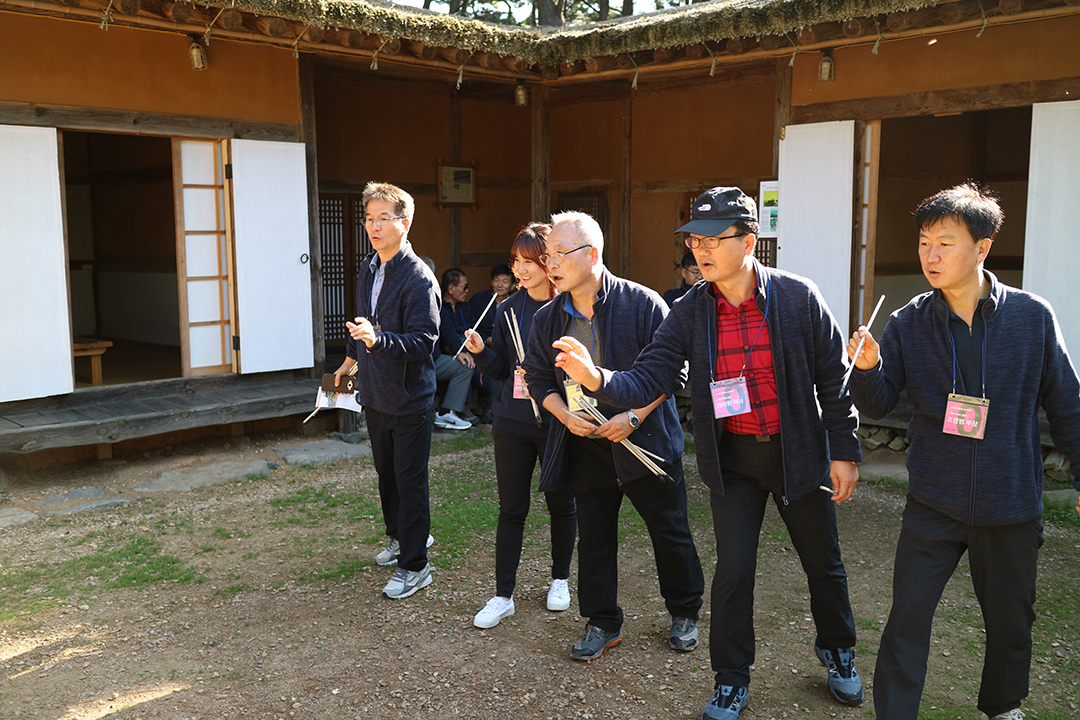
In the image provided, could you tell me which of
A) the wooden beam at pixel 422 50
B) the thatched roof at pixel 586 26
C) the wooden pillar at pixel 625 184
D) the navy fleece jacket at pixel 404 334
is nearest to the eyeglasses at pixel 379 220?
the navy fleece jacket at pixel 404 334

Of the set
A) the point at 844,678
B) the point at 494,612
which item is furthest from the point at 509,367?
→ the point at 844,678

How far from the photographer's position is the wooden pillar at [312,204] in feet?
24.0

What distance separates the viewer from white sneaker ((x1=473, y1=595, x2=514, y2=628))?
3.76 metres

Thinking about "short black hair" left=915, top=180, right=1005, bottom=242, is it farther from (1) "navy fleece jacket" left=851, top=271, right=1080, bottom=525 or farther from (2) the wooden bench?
(2) the wooden bench

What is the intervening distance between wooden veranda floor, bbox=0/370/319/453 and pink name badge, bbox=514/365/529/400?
369cm

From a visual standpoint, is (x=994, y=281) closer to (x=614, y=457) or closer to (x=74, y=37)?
(x=614, y=457)

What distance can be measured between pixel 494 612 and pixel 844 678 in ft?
4.76

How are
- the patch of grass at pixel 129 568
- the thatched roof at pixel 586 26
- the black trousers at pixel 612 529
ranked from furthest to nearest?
the thatched roof at pixel 586 26
the patch of grass at pixel 129 568
the black trousers at pixel 612 529

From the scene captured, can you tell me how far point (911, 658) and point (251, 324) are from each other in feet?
19.1

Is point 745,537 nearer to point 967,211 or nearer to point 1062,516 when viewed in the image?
point 967,211

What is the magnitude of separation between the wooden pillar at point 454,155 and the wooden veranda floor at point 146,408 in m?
2.97

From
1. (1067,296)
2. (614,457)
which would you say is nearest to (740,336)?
(614,457)

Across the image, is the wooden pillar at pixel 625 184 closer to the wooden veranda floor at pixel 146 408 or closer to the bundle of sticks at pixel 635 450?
the wooden veranda floor at pixel 146 408

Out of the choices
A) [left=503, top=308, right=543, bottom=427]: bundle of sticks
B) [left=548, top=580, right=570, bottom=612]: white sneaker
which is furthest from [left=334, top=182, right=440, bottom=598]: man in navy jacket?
[left=548, top=580, right=570, bottom=612]: white sneaker
